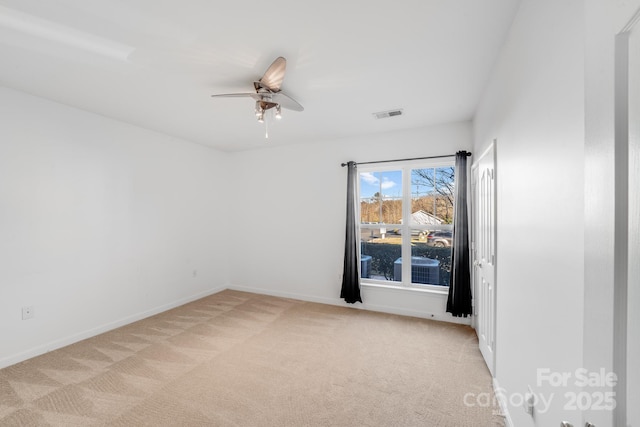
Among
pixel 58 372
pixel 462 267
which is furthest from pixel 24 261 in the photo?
pixel 462 267

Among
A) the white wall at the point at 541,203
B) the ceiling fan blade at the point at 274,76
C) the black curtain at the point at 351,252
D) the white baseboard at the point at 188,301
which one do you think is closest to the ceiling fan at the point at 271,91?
the ceiling fan blade at the point at 274,76

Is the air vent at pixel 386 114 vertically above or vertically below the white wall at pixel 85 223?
above

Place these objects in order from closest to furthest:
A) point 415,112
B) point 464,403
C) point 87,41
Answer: point 87,41, point 464,403, point 415,112

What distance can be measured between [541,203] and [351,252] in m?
2.92

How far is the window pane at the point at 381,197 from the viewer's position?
13.6 ft

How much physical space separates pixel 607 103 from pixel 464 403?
2.37 m

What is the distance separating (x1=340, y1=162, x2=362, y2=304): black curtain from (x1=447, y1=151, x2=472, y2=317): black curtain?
4.37ft

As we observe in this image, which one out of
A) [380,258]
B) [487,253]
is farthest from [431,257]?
[487,253]

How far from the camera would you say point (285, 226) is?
4805 mm

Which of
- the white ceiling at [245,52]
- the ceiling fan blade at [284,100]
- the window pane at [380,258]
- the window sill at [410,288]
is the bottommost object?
the window sill at [410,288]

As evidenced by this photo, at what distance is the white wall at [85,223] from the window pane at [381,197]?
112 inches

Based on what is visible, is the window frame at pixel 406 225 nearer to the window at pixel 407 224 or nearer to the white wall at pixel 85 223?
the window at pixel 407 224

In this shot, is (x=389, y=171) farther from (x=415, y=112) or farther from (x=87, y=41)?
(x=87, y=41)

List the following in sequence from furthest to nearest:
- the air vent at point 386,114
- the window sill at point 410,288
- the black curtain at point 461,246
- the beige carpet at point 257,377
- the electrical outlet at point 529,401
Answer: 1. the window sill at point 410,288
2. the black curtain at point 461,246
3. the air vent at point 386,114
4. the beige carpet at point 257,377
5. the electrical outlet at point 529,401
